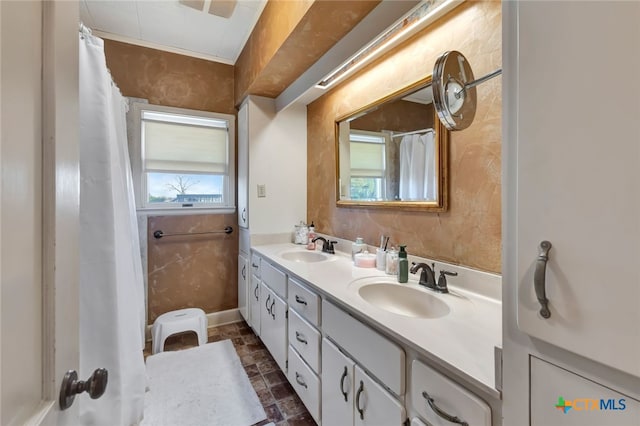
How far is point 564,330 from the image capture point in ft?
1.54

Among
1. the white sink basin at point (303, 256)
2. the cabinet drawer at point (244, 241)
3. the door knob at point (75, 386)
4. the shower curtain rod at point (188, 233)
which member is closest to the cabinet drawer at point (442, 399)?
the door knob at point (75, 386)

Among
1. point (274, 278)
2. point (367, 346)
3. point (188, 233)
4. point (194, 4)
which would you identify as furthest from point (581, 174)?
point (188, 233)

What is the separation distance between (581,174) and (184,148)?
9.13 ft

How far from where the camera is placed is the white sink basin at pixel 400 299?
1225mm

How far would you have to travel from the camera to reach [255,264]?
2.28 m

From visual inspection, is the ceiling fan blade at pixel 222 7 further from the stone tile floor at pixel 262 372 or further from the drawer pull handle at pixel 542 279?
the stone tile floor at pixel 262 372

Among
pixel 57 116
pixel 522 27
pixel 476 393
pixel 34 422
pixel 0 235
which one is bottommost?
pixel 476 393

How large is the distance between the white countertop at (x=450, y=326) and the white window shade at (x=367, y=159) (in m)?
0.71

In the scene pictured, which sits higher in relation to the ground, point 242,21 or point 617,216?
point 242,21

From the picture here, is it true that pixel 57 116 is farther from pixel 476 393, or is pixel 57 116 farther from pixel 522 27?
pixel 476 393

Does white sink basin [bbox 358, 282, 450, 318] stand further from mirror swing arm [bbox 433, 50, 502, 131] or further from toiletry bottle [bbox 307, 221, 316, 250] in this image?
toiletry bottle [bbox 307, 221, 316, 250]

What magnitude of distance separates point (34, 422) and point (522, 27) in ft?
3.56

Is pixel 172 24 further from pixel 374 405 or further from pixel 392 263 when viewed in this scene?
pixel 374 405

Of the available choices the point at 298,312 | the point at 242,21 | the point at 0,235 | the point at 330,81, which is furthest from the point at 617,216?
the point at 242,21
